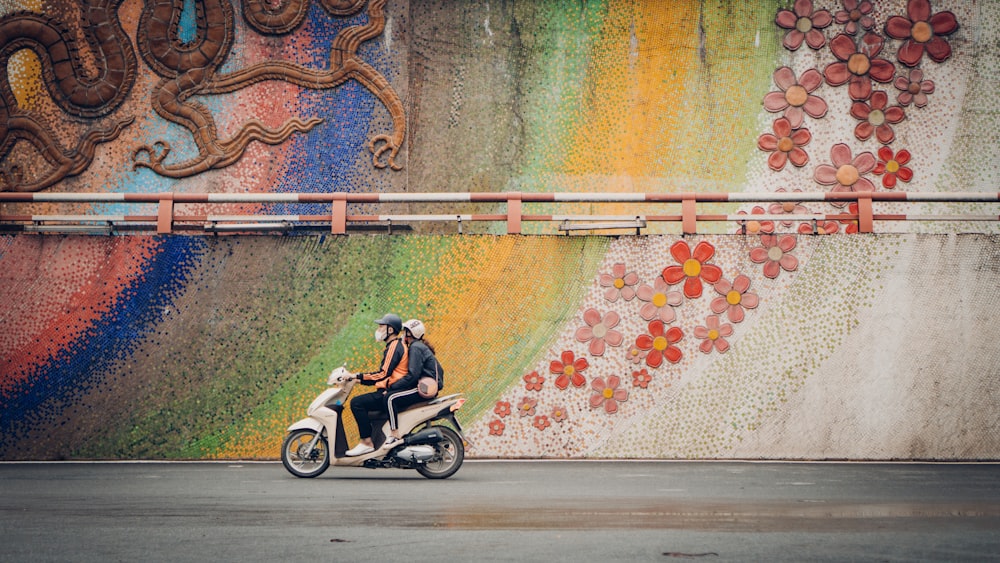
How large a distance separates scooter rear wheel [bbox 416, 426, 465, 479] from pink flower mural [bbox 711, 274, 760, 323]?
188 inches

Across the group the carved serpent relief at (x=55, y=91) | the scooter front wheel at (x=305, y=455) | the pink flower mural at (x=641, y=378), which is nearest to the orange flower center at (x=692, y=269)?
the pink flower mural at (x=641, y=378)

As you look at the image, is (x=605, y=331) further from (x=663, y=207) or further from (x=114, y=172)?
(x=114, y=172)

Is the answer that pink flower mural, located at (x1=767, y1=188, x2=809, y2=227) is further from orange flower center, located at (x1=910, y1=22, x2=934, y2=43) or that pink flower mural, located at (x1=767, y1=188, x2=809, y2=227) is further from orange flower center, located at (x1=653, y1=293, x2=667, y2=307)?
orange flower center, located at (x1=653, y1=293, x2=667, y2=307)

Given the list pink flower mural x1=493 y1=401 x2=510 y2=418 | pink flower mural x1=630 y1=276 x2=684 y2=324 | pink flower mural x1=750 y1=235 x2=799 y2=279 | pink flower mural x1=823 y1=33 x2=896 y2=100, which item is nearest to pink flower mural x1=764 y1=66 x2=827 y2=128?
pink flower mural x1=823 y1=33 x2=896 y2=100

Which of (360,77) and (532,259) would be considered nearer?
(532,259)

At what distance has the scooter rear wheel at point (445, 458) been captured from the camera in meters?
12.1

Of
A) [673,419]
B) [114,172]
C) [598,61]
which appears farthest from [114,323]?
[598,61]

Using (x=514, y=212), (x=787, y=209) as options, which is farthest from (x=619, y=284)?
(x=787, y=209)

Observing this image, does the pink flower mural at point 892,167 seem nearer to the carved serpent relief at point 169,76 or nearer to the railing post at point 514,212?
the railing post at point 514,212

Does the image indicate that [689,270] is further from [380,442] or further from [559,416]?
[380,442]

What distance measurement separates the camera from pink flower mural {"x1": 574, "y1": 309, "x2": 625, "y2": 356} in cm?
1511

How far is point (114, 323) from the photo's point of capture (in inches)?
592

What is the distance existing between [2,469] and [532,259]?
279 inches

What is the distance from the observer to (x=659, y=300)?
50.1 feet
